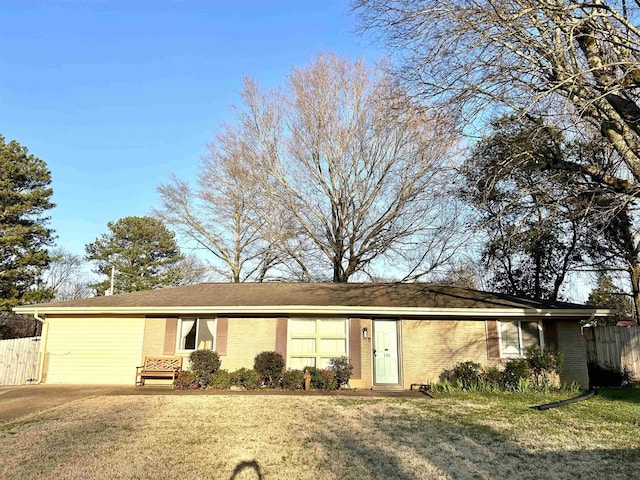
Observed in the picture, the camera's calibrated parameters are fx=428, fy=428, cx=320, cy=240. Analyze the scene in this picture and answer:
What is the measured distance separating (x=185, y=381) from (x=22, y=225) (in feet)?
60.5

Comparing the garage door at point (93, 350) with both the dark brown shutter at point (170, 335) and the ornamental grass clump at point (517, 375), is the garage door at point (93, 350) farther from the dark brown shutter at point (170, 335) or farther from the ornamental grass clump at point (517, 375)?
the ornamental grass clump at point (517, 375)

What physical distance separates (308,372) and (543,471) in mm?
7280

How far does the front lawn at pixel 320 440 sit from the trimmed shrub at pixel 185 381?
6.74 feet

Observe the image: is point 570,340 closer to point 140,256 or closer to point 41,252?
point 41,252

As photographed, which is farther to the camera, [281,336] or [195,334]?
[195,334]

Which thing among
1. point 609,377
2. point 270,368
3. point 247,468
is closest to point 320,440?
point 247,468

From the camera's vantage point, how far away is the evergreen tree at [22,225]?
2269 centimetres

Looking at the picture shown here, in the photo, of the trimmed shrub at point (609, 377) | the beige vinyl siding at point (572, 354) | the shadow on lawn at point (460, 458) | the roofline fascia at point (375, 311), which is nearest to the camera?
the shadow on lawn at point (460, 458)

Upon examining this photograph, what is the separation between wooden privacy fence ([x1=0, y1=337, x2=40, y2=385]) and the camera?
12.9 meters

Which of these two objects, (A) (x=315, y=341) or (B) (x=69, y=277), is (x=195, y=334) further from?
(B) (x=69, y=277)

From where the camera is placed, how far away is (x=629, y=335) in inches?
573

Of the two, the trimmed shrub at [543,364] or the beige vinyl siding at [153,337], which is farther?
the beige vinyl siding at [153,337]

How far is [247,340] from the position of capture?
12.7 meters

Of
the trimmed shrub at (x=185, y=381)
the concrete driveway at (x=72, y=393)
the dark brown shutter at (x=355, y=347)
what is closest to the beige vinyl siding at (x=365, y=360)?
the dark brown shutter at (x=355, y=347)
